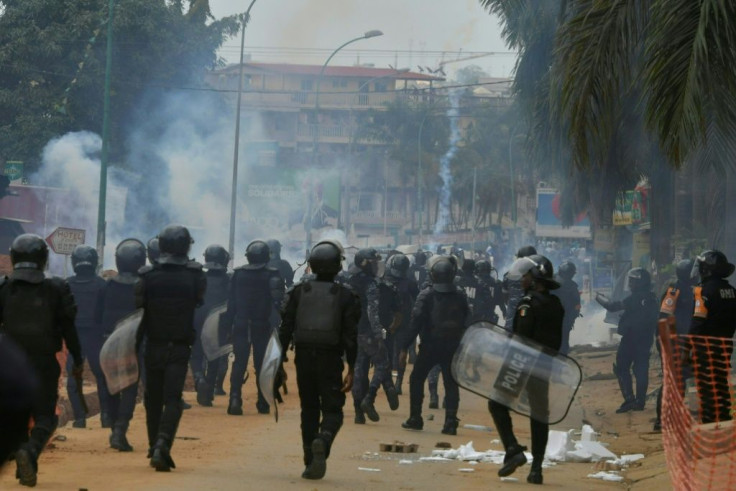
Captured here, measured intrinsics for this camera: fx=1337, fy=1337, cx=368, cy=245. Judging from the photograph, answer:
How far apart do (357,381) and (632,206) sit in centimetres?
2683

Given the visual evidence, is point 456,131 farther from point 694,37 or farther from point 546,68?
point 694,37

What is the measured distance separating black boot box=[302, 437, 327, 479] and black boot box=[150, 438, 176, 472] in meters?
1.00

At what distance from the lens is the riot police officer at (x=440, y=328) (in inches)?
505

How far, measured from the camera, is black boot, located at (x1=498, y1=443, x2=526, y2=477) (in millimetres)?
9453

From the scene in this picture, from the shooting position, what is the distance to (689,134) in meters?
10.3

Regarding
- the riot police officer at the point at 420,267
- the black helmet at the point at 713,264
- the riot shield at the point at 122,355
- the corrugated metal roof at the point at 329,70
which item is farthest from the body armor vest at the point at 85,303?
the corrugated metal roof at the point at 329,70

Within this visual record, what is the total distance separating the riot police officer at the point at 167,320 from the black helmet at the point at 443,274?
3596 millimetres

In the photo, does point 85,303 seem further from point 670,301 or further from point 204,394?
point 670,301

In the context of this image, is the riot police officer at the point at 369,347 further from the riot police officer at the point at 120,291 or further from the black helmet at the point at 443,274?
the riot police officer at the point at 120,291

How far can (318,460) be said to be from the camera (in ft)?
29.5

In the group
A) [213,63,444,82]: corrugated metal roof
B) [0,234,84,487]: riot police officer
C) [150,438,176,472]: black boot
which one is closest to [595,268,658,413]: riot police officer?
[150,438,176,472]: black boot

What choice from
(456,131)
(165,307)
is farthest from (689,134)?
(456,131)

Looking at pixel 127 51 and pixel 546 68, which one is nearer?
pixel 546 68

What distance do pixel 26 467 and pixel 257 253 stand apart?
20.6ft
